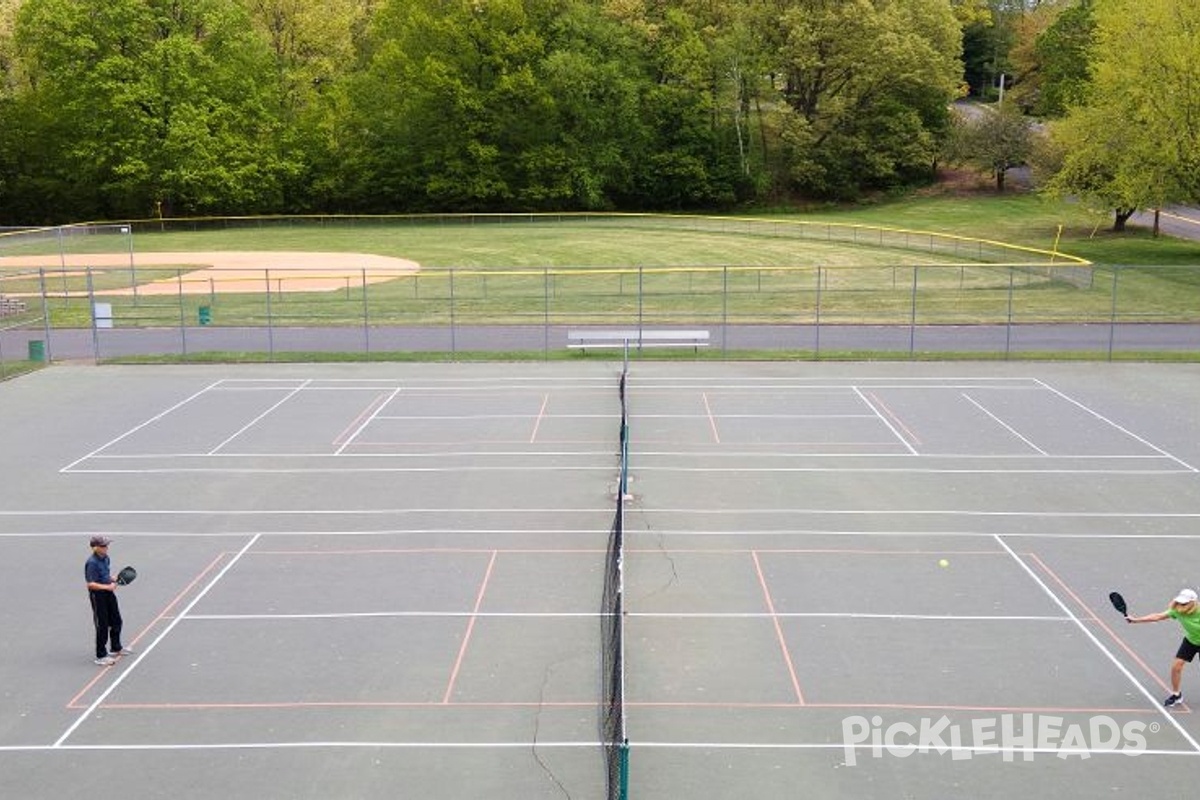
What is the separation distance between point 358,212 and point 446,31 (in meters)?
14.7

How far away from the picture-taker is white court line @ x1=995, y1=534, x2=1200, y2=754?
45.7 feet

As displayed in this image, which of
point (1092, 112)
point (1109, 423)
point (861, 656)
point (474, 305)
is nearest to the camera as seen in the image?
point (861, 656)

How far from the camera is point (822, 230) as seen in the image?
73938mm

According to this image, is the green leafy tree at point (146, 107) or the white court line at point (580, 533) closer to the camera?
the white court line at point (580, 533)

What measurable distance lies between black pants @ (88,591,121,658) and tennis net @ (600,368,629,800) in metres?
6.38

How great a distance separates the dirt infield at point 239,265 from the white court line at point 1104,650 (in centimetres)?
3804

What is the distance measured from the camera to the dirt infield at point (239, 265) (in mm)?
54344

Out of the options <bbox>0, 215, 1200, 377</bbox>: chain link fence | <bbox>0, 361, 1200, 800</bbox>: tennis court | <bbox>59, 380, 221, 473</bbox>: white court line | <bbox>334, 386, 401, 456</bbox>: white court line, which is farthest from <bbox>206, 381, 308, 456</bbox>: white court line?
<bbox>0, 215, 1200, 377</bbox>: chain link fence

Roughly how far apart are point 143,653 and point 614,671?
6446 millimetres

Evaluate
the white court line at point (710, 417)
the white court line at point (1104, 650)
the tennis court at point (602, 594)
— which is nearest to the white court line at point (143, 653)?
the tennis court at point (602, 594)

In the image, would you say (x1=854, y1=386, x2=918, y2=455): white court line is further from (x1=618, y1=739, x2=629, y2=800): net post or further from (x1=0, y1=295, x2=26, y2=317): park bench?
(x1=0, y1=295, x2=26, y2=317): park bench

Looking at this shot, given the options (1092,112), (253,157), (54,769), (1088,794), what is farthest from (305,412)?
(253,157)

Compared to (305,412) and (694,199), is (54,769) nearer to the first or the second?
(305,412)

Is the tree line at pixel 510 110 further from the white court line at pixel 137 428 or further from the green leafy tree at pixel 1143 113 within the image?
the white court line at pixel 137 428
